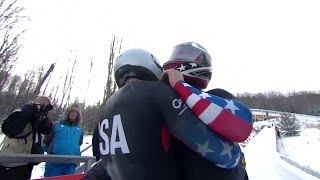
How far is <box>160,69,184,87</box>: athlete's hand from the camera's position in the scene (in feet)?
5.32

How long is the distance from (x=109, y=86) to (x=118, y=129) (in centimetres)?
1849

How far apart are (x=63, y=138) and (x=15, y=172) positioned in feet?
4.89

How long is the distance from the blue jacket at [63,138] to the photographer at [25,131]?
861mm

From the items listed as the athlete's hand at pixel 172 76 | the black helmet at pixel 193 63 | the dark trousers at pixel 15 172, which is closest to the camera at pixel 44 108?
the dark trousers at pixel 15 172

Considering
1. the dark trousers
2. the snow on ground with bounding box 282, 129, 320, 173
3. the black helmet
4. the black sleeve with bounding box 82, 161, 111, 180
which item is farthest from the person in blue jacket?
the snow on ground with bounding box 282, 129, 320, 173

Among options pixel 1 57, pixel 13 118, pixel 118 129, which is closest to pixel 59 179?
pixel 13 118

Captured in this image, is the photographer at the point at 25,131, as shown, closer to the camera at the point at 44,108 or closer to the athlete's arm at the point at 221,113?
the camera at the point at 44,108

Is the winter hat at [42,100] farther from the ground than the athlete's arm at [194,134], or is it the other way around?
the winter hat at [42,100]

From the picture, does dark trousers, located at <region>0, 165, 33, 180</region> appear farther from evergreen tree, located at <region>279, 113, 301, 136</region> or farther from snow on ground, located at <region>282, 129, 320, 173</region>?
evergreen tree, located at <region>279, 113, 301, 136</region>

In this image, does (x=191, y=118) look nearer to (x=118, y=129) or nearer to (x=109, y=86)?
(x=118, y=129)

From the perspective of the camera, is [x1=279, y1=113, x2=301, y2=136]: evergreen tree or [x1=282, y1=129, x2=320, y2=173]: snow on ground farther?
[x1=279, y1=113, x2=301, y2=136]: evergreen tree

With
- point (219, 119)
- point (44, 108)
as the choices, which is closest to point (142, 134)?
point (219, 119)

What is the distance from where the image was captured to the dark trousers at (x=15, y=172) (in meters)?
3.87

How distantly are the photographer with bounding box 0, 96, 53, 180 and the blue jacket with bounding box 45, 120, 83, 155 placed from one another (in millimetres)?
861
